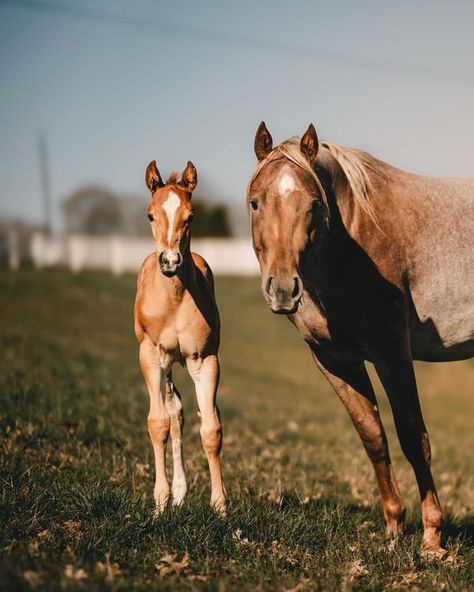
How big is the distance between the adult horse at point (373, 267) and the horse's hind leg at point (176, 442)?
1.04 metres

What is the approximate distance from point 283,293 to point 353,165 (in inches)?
58.7

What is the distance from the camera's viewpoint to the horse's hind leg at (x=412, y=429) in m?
4.93

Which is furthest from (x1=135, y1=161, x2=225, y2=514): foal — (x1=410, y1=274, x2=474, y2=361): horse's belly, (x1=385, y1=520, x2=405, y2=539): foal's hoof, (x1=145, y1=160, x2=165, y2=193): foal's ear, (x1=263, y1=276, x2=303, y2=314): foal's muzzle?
(x1=410, y1=274, x2=474, y2=361): horse's belly

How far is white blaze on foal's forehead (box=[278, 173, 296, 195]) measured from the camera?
4.30 meters

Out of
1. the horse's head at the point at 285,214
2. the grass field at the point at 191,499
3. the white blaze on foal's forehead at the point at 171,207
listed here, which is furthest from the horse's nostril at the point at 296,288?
the grass field at the point at 191,499

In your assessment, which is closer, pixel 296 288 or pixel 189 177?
pixel 296 288

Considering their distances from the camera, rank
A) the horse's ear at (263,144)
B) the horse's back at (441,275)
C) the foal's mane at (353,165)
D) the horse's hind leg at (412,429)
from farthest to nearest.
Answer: the horse's back at (441,275), the horse's hind leg at (412,429), the horse's ear at (263,144), the foal's mane at (353,165)

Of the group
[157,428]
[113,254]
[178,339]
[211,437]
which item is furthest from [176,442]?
[113,254]

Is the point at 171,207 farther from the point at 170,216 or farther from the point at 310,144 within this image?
the point at 310,144

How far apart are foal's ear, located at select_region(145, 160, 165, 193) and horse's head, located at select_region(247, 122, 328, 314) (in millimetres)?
591

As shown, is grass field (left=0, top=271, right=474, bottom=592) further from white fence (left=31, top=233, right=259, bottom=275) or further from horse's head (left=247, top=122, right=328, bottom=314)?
white fence (left=31, top=233, right=259, bottom=275)

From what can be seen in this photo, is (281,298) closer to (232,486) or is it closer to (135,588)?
(135,588)

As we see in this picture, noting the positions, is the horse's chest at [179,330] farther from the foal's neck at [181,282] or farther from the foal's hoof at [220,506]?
the foal's hoof at [220,506]

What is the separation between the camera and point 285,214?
4.25 m
